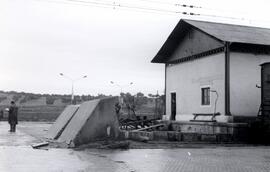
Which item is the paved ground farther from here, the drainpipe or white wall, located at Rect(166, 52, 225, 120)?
white wall, located at Rect(166, 52, 225, 120)

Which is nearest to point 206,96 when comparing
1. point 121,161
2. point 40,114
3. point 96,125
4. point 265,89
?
point 265,89

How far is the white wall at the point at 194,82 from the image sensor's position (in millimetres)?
22094

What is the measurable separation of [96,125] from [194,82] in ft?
38.9

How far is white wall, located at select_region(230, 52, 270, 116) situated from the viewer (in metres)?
21.5

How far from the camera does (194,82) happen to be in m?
24.8

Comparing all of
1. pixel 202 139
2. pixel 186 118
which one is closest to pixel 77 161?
pixel 202 139

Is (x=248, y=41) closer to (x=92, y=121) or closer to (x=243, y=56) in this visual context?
(x=243, y=56)

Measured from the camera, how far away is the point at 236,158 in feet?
38.4

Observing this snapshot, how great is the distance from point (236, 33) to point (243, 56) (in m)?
2.38

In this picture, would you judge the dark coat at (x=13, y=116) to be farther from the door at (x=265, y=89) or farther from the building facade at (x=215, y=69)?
the door at (x=265, y=89)

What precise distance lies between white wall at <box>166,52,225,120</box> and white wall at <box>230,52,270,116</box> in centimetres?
55

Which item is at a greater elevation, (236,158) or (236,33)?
(236,33)

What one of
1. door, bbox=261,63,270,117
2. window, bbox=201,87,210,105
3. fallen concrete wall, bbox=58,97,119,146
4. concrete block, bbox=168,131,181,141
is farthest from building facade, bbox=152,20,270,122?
fallen concrete wall, bbox=58,97,119,146

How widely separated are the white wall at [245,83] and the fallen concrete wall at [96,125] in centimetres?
887
